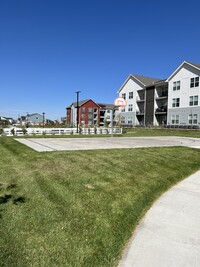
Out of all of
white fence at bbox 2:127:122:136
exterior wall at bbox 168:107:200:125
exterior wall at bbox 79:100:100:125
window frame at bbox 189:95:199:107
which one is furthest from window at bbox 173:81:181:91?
exterior wall at bbox 79:100:100:125

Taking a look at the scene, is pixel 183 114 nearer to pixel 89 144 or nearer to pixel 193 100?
pixel 193 100

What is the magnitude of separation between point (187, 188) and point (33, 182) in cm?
400

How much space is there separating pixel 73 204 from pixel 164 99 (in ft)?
141

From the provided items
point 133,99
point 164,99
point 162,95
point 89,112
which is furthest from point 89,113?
point 164,99

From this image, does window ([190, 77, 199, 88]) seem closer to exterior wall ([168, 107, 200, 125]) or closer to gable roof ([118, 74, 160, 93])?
exterior wall ([168, 107, 200, 125])

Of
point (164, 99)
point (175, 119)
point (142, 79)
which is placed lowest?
point (175, 119)

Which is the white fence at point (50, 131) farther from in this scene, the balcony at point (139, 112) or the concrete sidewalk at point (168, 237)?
the balcony at point (139, 112)

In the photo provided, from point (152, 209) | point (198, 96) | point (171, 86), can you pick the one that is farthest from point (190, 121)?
point (152, 209)

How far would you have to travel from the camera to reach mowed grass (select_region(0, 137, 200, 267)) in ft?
9.54

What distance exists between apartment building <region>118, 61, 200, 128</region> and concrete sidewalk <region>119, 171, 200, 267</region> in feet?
115

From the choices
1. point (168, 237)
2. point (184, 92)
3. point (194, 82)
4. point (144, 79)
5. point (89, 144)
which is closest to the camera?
point (168, 237)

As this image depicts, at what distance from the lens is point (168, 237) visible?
3379mm

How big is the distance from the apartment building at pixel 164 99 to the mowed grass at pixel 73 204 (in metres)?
32.9

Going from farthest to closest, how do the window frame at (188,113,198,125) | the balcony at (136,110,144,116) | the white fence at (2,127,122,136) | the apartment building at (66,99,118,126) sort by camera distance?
1. the apartment building at (66,99,118,126)
2. the balcony at (136,110,144,116)
3. the window frame at (188,113,198,125)
4. the white fence at (2,127,122,136)
